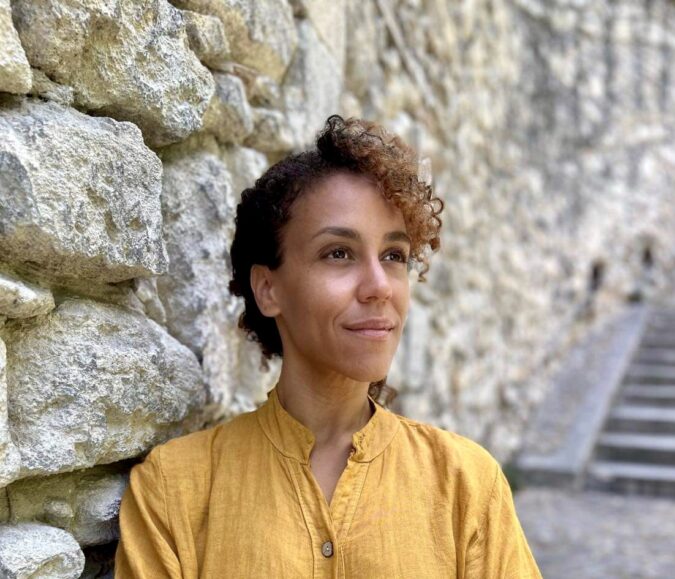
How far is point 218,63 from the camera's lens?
5.36ft

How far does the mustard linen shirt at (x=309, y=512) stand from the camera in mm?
1204

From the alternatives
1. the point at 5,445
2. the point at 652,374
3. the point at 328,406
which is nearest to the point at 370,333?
the point at 328,406

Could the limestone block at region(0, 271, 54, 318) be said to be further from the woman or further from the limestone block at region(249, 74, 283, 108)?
the limestone block at region(249, 74, 283, 108)

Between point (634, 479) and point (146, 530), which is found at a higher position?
point (146, 530)

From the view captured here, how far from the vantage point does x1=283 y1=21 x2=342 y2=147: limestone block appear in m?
2.01

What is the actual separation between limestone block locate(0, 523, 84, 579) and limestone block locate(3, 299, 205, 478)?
0.08 metres

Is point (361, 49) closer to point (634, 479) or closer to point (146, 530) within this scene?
point (146, 530)

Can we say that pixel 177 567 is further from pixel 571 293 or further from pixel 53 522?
pixel 571 293

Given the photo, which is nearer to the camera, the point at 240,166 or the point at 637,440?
the point at 240,166

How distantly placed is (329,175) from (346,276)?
17cm

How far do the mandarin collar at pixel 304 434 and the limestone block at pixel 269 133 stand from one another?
711 mm

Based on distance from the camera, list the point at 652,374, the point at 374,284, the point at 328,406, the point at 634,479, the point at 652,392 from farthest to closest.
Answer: the point at 652,374, the point at 652,392, the point at 634,479, the point at 328,406, the point at 374,284

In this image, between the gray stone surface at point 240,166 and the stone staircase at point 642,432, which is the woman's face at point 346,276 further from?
the stone staircase at point 642,432

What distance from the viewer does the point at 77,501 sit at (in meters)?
1.24
